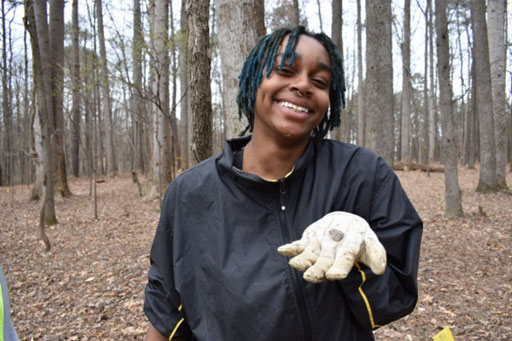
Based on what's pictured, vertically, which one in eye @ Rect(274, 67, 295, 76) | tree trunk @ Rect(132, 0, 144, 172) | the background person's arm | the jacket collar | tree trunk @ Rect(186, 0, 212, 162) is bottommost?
the background person's arm

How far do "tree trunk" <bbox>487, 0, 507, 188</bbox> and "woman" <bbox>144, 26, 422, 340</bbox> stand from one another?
956 centimetres

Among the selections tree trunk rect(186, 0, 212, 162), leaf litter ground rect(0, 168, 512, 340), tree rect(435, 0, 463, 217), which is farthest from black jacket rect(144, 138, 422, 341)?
tree rect(435, 0, 463, 217)

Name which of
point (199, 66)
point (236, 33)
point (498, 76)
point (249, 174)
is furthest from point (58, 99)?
point (498, 76)

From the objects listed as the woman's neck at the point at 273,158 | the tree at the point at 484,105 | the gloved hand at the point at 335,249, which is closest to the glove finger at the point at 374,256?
the gloved hand at the point at 335,249

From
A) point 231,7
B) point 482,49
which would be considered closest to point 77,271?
point 231,7

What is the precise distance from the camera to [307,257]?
105 cm

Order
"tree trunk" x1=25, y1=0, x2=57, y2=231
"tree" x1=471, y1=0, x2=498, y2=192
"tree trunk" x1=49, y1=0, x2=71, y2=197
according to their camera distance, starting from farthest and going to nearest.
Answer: "tree trunk" x1=49, y1=0, x2=71, y2=197
"tree" x1=471, y1=0, x2=498, y2=192
"tree trunk" x1=25, y1=0, x2=57, y2=231

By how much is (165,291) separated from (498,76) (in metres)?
10.8

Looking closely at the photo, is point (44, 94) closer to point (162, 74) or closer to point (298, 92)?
point (162, 74)

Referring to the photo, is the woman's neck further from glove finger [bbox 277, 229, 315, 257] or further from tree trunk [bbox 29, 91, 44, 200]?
tree trunk [bbox 29, 91, 44, 200]

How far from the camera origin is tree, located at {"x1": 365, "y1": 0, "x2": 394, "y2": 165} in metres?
4.90

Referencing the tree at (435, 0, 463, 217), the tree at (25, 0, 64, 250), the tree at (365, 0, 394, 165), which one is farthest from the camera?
the tree at (435, 0, 463, 217)

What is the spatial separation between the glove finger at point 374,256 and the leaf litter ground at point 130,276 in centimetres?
246

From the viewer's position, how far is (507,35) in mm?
17562
